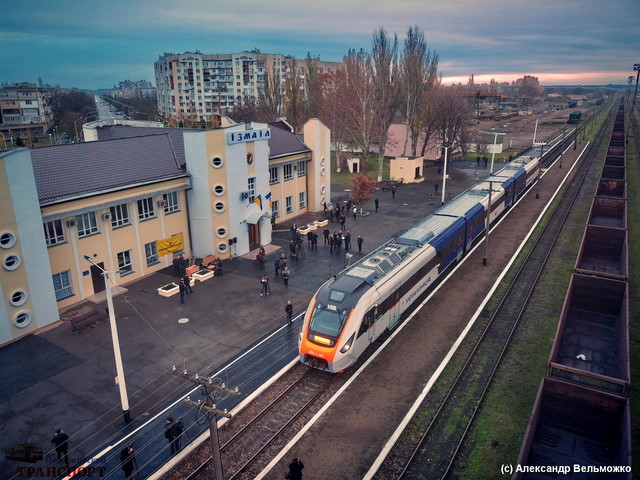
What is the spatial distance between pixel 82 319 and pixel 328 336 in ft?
43.6

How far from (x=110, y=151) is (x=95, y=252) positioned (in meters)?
7.06

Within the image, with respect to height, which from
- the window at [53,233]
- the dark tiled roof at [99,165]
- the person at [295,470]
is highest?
the dark tiled roof at [99,165]

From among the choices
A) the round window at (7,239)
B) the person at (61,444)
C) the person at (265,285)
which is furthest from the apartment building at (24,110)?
the person at (61,444)

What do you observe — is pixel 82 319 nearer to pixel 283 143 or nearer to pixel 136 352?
pixel 136 352

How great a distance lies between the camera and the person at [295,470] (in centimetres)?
1347

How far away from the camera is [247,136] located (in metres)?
33.2

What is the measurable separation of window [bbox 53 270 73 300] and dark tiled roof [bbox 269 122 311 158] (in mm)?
19108

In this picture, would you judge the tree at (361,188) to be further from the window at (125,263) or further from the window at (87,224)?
the window at (87,224)

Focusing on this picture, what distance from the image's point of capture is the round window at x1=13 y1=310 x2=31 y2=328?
22484 mm

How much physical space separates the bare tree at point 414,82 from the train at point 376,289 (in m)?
35.8

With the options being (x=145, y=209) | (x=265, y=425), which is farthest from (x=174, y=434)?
(x=145, y=209)

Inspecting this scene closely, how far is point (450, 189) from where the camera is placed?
55844 mm

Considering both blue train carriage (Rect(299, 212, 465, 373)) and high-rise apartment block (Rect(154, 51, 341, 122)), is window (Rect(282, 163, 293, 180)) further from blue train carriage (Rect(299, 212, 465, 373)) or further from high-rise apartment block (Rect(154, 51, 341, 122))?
high-rise apartment block (Rect(154, 51, 341, 122))

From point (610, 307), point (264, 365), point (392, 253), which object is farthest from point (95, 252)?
point (610, 307)
